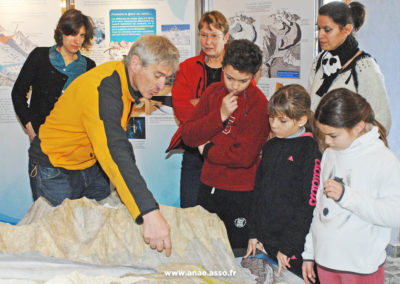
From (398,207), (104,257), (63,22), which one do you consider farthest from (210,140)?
(63,22)

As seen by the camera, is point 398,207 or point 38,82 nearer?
point 398,207

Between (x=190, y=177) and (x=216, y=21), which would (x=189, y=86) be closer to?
(x=216, y=21)

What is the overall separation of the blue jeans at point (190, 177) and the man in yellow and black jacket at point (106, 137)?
0.76 metres

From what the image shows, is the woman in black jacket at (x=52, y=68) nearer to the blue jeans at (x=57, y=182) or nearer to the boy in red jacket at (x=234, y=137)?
the blue jeans at (x=57, y=182)

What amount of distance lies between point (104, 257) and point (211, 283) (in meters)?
0.42

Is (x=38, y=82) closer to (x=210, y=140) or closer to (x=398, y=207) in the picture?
(x=210, y=140)

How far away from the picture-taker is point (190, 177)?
298 centimetres

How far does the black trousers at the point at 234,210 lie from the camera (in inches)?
84.4

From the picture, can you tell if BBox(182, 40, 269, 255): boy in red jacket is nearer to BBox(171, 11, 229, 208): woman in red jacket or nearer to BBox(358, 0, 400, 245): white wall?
BBox(171, 11, 229, 208): woman in red jacket

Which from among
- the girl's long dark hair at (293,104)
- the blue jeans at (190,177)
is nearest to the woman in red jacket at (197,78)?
the blue jeans at (190,177)

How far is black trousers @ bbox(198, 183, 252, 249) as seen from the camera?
2.14 meters

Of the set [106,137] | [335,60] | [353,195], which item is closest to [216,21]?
[335,60]

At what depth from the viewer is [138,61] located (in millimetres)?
1829

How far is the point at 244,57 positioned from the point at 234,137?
14.9 inches
